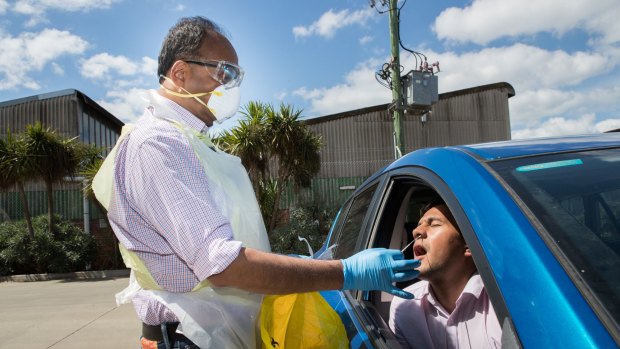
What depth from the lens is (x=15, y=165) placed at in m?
11.7

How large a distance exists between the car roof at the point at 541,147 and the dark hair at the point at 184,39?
3.46ft

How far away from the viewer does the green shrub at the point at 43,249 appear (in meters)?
11.9

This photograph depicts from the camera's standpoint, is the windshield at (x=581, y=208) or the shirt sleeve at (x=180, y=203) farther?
the shirt sleeve at (x=180, y=203)

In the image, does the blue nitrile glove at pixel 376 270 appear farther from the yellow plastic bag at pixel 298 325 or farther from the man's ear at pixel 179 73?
the man's ear at pixel 179 73

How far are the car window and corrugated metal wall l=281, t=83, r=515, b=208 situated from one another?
40.1ft

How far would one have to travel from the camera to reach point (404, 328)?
67.6 inches

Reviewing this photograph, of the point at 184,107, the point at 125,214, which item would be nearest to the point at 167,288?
the point at 125,214

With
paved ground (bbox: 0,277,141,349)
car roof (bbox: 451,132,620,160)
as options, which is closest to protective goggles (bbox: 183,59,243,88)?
car roof (bbox: 451,132,620,160)

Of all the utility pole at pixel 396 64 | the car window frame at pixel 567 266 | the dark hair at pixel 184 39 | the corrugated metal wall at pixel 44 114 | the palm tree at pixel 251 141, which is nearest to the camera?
the car window frame at pixel 567 266

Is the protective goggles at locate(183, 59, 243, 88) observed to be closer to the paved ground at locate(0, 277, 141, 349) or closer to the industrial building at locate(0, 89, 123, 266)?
the paved ground at locate(0, 277, 141, 349)

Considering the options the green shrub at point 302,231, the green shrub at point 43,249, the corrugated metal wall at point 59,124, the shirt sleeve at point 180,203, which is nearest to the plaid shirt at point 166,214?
the shirt sleeve at point 180,203

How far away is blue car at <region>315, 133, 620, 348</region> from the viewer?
86 centimetres

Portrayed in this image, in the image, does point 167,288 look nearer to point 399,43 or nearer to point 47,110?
point 399,43

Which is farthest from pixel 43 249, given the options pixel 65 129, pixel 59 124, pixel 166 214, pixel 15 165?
pixel 166 214
